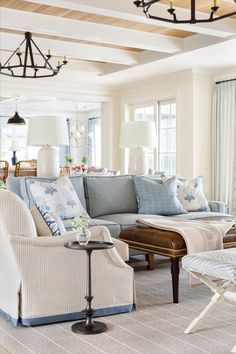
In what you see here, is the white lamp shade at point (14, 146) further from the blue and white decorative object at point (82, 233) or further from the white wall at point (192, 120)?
the blue and white decorative object at point (82, 233)

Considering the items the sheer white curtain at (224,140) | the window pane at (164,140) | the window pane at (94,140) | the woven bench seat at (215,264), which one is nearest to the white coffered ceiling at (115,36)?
the sheer white curtain at (224,140)

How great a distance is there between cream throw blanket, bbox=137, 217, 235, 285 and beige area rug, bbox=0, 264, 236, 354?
0.43 meters

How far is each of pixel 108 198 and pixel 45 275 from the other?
2271mm

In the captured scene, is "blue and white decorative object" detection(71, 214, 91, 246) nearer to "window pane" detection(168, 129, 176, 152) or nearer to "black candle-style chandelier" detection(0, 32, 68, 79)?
"black candle-style chandelier" detection(0, 32, 68, 79)

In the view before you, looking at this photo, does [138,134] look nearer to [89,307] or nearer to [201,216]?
[201,216]

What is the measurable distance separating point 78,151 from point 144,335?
12454 mm

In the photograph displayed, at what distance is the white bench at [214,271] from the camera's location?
118 inches

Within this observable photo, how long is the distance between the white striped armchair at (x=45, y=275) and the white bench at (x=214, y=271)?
0.61 m

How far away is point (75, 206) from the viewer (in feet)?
16.4

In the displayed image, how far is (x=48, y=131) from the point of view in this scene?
5.07 m

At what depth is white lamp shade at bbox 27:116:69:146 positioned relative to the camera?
5074 mm

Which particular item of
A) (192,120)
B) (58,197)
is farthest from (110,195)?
(192,120)

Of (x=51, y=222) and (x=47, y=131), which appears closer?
(x=51, y=222)

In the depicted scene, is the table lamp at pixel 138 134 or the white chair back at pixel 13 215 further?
the table lamp at pixel 138 134
